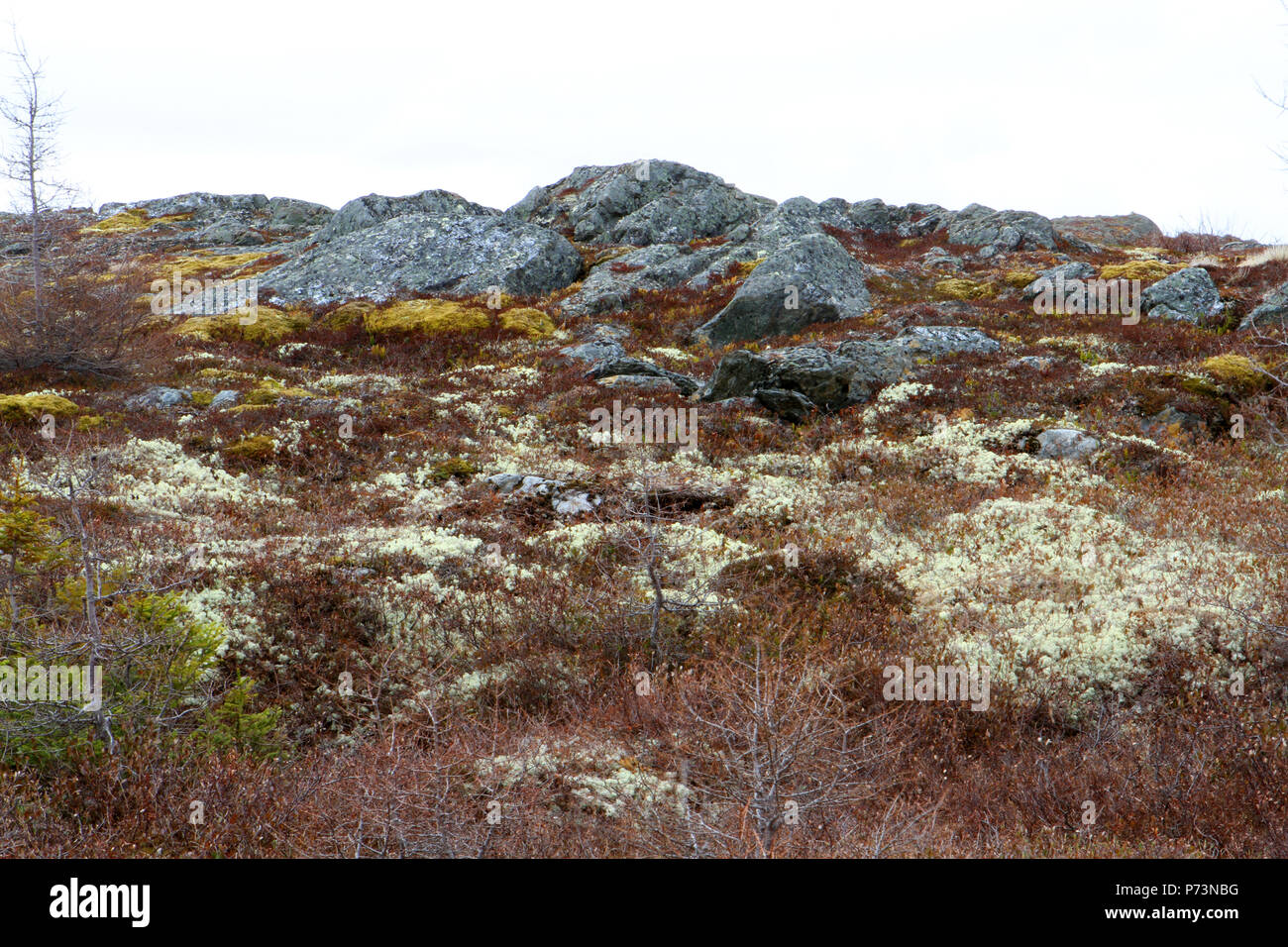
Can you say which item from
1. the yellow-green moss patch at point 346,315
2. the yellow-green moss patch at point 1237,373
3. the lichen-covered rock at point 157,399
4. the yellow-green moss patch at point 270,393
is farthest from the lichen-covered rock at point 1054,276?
the lichen-covered rock at point 157,399

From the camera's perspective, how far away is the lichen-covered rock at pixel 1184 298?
26.6 meters

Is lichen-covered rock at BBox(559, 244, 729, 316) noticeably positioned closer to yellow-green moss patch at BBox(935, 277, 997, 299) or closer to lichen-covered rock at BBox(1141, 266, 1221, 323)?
yellow-green moss patch at BBox(935, 277, 997, 299)

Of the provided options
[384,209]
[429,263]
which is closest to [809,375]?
[429,263]

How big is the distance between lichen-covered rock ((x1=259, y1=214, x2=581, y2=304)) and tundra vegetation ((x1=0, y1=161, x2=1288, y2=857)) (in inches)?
281

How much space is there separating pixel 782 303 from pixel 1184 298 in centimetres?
1409

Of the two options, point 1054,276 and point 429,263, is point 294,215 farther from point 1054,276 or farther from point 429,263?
point 1054,276

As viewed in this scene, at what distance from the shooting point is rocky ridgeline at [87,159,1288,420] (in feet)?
73.8

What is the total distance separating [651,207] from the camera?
4675 centimetres

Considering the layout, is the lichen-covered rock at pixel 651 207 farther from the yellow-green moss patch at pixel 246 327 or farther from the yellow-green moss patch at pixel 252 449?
the yellow-green moss patch at pixel 252 449

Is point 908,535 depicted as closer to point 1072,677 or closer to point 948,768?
point 1072,677

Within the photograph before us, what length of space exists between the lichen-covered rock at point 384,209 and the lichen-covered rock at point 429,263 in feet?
8.25

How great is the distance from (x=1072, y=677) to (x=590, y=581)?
5905mm
